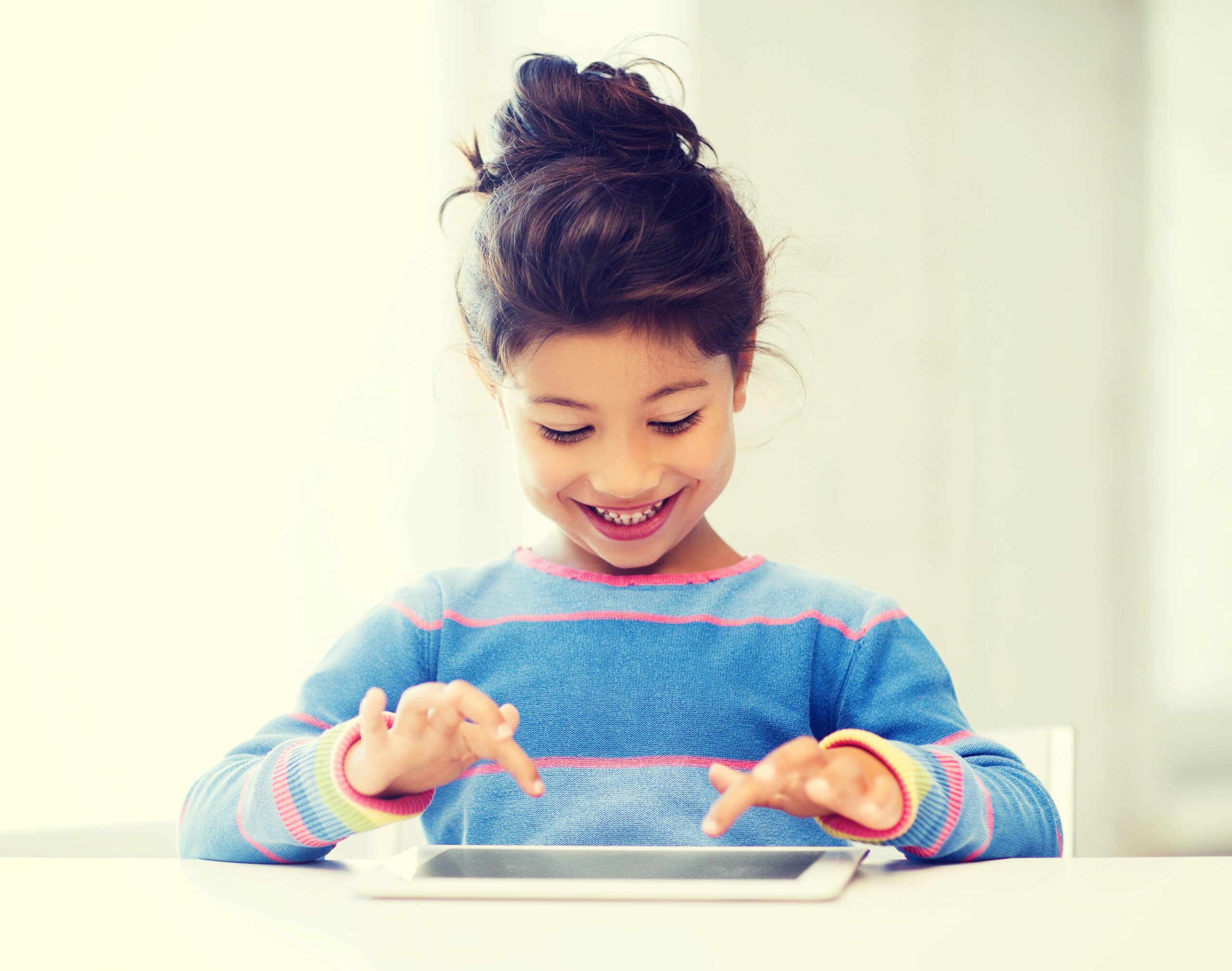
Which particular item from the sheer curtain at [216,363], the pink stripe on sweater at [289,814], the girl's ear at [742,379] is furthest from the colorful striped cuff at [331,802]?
the sheer curtain at [216,363]

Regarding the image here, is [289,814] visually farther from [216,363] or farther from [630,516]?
[216,363]

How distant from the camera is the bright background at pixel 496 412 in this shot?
137cm

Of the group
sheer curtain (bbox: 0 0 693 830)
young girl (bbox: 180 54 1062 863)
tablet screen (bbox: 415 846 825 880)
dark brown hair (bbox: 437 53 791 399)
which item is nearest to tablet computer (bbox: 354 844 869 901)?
tablet screen (bbox: 415 846 825 880)

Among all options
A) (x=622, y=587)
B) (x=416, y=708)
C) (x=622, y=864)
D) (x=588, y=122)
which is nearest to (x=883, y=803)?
(x=622, y=864)

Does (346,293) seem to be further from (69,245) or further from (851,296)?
(851,296)

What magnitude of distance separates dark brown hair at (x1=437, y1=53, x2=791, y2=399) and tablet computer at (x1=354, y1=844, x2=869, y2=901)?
361 mm

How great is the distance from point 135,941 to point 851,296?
1719mm

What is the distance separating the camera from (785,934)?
412 millimetres

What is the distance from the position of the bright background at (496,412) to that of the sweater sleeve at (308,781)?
177 millimetres

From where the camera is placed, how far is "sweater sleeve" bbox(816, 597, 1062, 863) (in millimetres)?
584

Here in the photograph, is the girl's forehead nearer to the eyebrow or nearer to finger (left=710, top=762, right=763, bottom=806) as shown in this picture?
the eyebrow

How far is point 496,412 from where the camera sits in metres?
1.67

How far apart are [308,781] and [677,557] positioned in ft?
1.20

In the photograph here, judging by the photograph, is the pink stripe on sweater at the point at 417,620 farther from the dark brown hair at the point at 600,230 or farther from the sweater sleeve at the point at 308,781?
the dark brown hair at the point at 600,230
